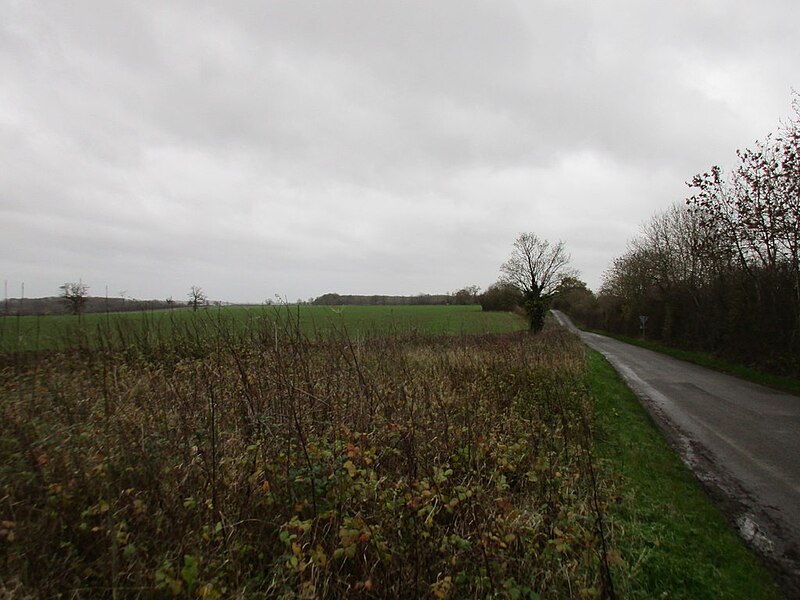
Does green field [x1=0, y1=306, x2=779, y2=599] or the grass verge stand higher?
green field [x1=0, y1=306, x2=779, y2=599]

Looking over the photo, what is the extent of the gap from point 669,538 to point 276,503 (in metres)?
3.89

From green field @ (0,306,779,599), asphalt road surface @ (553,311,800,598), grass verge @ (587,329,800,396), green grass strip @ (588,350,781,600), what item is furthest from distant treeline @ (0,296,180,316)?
grass verge @ (587,329,800,396)

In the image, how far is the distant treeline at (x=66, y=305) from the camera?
721cm

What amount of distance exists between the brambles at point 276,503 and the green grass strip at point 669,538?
38cm

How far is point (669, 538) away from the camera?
13.0 feet

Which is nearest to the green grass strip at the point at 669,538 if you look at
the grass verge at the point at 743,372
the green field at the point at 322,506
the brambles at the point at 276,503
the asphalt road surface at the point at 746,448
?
the green field at the point at 322,506

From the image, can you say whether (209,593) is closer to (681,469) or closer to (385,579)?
(385,579)

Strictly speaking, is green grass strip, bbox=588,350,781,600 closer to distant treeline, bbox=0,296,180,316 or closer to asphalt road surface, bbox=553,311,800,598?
asphalt road surface, bbox=553,311,800,598

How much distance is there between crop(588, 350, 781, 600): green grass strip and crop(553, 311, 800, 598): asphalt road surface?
0.73 ft

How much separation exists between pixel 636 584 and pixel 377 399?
330cm

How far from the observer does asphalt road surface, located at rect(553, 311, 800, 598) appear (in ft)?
13.4

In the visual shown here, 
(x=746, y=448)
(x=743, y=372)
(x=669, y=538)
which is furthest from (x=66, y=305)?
A: (x=743, y=372)

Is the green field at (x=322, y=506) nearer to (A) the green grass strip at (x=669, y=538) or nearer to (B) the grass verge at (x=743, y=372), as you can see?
(A) the green grass strip at (x=669, y=538)

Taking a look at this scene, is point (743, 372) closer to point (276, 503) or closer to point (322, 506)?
point (322, 506)
